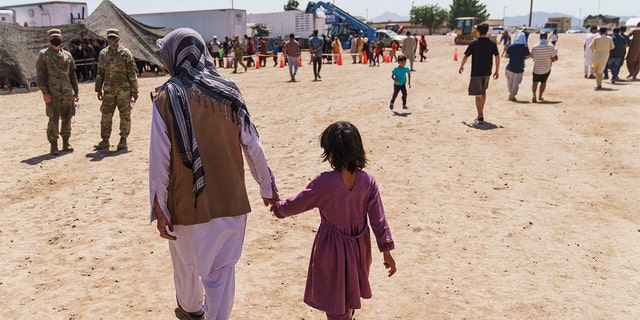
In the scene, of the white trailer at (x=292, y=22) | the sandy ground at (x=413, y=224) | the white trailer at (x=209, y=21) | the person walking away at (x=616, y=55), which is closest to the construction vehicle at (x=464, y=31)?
the white trailer at (x=292, y=22)

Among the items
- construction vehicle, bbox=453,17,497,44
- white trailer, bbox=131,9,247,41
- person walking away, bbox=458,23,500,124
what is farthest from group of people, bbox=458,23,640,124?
construction vehicle, bbox=453,17,497,44

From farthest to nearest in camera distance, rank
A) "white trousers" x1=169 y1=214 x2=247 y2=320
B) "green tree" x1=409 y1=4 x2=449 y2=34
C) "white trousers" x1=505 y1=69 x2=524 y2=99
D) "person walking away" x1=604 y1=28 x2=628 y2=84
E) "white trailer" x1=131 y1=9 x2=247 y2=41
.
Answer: "green tree" x1=409 y1=4 x2=449 y2=34
"white trailer" x1=131 y1=9 x2=247 y2=41
"person walking away" x1=604 y1=28 x2=628 y2=84
"white trousers" x1=505 y1=69 x2=524 y2=99
"white trousers" x1=169 y1=214 x2=247 y2=320

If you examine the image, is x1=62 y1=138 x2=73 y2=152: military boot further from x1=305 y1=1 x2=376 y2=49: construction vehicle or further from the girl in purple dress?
x1=305 y1=1 x2=376 y2=49: construction vehicle

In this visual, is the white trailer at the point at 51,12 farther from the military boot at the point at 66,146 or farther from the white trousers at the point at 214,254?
the white trousers at the point at 214,254

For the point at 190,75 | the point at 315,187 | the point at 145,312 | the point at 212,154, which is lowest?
the point at 145,312

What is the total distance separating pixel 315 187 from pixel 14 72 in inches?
723

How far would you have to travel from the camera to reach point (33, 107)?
13742 mm

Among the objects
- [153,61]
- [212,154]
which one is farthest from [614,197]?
[153,61]

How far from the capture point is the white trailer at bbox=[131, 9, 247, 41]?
32750mm

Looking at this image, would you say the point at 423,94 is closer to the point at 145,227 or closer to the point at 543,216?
the point at 543,216

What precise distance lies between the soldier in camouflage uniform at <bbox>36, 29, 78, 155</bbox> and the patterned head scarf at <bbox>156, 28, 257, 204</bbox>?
572 cm

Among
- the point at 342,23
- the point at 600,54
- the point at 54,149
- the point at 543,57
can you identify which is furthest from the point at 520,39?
the point at 342,23

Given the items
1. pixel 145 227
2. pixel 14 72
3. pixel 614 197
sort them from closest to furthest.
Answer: pixel 145 227 < pixel 614 197 < pixel 14 72

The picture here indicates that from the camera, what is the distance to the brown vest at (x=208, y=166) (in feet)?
9.11
